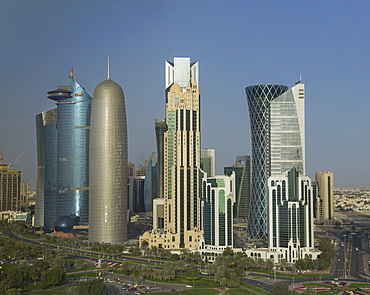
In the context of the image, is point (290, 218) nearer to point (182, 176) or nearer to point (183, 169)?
point (182, 176)

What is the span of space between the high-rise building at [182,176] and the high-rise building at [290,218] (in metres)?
28.6

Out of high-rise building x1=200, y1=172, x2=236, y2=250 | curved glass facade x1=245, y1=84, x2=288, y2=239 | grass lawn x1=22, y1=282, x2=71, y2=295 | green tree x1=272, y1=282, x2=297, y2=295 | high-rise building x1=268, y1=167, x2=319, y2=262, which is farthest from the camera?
curved glass facade x1=245, y1=84, x2=288, y2=239

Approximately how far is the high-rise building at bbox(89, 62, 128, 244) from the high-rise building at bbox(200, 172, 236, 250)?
1491 inches

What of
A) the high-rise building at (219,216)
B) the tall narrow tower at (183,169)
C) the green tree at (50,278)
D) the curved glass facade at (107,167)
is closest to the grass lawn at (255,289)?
the high-rise building at (219,216)

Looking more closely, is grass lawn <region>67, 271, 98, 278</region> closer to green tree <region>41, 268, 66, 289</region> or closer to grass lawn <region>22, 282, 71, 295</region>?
grass lawn <region>22, 282, 71, 295</region>

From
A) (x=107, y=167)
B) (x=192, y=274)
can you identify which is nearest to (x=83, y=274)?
(x=192, y=274)

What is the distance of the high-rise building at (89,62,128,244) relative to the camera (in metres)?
185

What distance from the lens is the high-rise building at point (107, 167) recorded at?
185 metres

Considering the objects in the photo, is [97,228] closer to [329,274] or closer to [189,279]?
[189,279]

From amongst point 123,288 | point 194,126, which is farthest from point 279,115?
point 123,288

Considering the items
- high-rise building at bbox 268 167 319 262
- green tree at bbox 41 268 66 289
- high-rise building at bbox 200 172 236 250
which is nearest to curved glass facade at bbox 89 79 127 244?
high-rise building at bbox 200 172 236 250

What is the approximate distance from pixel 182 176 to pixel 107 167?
28.9 m

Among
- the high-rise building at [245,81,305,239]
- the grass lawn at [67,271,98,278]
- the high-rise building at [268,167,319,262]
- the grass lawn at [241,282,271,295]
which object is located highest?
the high-rise building at [245,81,305,239]

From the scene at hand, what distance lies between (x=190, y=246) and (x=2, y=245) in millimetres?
63131
